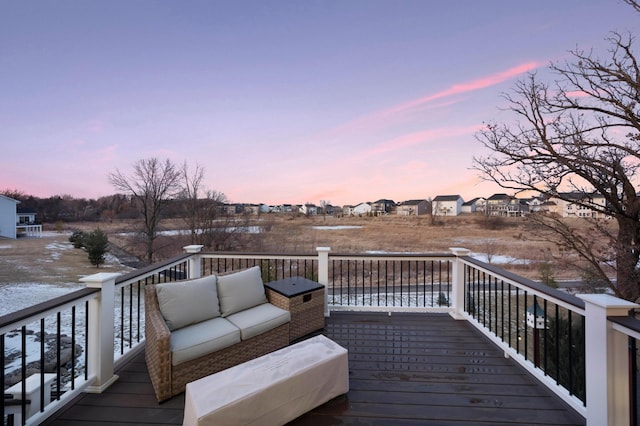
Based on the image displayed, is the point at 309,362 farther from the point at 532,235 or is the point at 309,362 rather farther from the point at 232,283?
the point at 532,235

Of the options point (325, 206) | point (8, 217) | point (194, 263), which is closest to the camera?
point (194, 263)

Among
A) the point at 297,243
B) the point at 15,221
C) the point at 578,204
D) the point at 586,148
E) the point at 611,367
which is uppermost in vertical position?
the point at 586,148

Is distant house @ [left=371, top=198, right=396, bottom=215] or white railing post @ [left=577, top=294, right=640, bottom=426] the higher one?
distant house @ [left=371, top=198, right=396, bottom=215]

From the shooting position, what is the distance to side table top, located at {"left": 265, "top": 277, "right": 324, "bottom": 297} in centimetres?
298

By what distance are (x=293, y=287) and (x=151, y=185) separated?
15.3 meters

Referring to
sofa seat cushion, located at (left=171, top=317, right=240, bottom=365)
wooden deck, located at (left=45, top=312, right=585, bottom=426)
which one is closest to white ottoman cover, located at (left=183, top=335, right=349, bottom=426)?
wooden deck, located at (left=45, top=312, right=585, bottom=426)

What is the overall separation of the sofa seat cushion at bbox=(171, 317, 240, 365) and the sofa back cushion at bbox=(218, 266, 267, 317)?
22 cm

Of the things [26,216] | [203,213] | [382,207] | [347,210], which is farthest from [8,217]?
[382,207]

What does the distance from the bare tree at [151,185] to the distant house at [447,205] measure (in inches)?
902

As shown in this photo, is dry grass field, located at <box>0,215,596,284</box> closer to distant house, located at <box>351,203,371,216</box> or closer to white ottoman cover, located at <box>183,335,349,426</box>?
distant house, located at <box>351,203,371,216</box>

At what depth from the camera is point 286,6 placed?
18.9 feet

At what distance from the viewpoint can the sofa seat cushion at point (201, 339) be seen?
6.75 feet

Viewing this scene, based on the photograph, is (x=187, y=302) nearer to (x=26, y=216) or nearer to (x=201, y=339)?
(x=201, y=339)

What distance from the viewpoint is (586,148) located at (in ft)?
19.4
